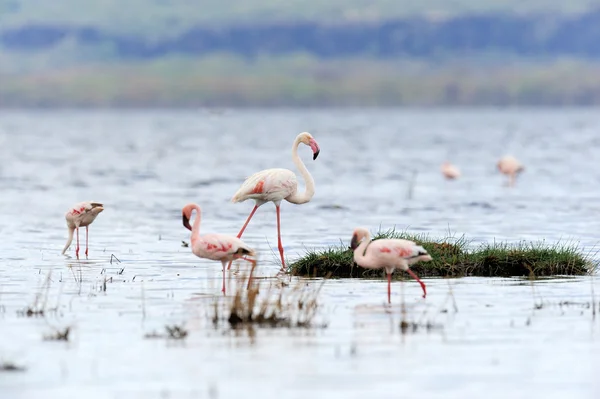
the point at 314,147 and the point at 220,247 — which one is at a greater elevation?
the point at 314,147

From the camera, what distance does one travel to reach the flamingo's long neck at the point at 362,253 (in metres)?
14.6

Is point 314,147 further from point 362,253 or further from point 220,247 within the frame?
point 362,253

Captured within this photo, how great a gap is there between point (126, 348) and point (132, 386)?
4.85 ft

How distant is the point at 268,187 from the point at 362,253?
4.49 meters

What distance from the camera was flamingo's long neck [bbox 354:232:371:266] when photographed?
1459 centimetres

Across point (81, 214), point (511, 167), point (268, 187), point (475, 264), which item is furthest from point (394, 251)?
point (511, 167)

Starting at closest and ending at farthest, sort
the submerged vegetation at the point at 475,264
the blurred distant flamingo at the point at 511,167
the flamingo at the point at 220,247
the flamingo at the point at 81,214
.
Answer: the flamingo at the point at 220,247
the submerged vegetation at the point at 475,264
the flamingo at the point at 81,214
the blurred distant flamingo at the point at 511,167

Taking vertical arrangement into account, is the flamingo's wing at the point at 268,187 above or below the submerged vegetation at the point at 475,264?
above

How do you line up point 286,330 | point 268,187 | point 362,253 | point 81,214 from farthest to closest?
point 81,214 → point 268,187 → point 362,253 → point 286,330

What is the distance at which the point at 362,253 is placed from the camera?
1474 cm

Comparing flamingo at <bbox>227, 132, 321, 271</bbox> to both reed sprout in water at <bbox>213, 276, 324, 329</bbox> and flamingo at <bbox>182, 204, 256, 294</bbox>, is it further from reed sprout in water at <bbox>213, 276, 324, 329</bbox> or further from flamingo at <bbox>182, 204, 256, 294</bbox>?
reed sprout in water at <bbox>213, 276, 324, 329</bbox>

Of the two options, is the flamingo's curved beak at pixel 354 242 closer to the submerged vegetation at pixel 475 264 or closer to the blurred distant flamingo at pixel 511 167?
the submerged vegetation at pixel 475 264

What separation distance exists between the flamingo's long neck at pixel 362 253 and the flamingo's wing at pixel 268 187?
4.35m

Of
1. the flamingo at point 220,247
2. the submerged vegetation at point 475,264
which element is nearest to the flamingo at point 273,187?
the submerged vegetation at point 475,264
